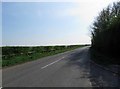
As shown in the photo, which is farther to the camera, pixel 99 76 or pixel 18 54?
pixel 18 54

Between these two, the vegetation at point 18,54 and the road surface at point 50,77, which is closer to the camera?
the road surface at point 50,77

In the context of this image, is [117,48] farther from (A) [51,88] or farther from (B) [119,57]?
(A) [51,88]

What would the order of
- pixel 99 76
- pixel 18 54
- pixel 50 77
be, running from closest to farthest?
1. pixel 50 77
2. pixel 99 76
3. pixel 18 54

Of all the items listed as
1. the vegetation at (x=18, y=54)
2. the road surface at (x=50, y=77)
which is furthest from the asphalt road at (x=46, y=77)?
the vegetation at (x=18, y=54)

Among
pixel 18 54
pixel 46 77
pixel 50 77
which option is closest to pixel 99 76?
pixel 50 77

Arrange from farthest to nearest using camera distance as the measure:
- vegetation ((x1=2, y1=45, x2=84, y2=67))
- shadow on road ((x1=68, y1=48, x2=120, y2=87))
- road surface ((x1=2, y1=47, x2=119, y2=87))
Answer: vegetation ((x1=2, y1=45, x2=84, y2=67)) → road surface ((x1=2, y1=47, x2=119, y2=87)) → shadow on road ((x1=68, y1=48, x2=120, y2=87))

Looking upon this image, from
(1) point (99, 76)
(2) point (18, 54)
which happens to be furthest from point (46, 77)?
(2) point (18, 54)

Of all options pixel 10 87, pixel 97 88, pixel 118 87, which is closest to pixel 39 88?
pixel 10 87

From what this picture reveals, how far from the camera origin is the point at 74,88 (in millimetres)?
11297

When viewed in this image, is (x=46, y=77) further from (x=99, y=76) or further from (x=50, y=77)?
(x=99, y=76)

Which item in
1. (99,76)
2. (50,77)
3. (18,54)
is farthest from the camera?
(18,54)

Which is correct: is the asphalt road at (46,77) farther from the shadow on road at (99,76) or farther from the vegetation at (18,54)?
the vegetation at (18,54)

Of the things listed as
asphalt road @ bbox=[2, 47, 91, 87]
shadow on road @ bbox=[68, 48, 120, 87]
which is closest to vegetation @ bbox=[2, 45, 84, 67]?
asphalt road @ bbox=[2, 47, 91, 87]

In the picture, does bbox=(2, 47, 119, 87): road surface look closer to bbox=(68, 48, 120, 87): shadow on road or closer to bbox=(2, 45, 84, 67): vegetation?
bbox=(68, 48, 120, 87): shadow on road
